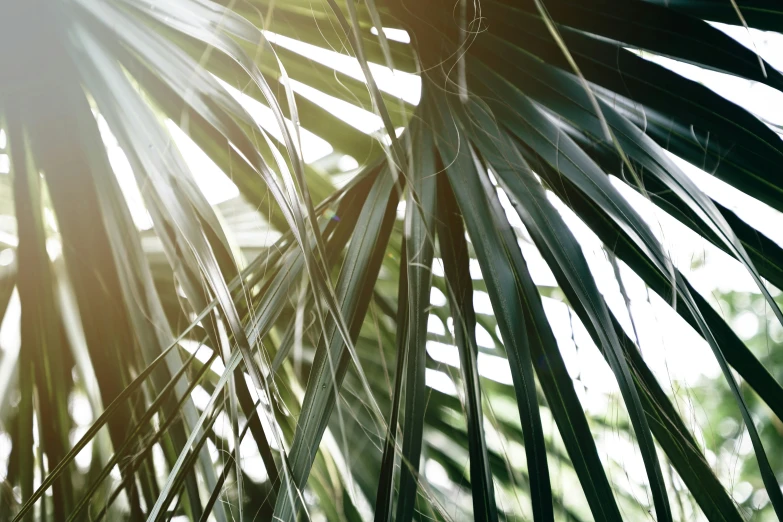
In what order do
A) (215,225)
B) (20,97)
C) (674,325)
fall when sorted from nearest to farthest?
(215,225) → (20,97) → (674,325)

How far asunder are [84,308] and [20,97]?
184 mm

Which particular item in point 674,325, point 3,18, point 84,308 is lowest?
point 674,325

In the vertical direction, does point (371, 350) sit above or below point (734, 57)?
below

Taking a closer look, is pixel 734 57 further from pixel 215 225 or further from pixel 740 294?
pixel 740 294

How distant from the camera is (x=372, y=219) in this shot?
0.36 meters

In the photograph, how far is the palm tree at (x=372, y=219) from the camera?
28 cm

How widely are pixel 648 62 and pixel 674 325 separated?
1.05ft

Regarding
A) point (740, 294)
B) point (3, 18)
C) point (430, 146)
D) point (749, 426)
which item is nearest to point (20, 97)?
point (3, 18)

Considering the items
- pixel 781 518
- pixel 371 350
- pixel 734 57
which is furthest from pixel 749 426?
pixel 371 350

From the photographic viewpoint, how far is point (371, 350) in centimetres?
60

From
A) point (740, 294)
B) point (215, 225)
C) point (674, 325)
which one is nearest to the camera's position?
point (215, 225)

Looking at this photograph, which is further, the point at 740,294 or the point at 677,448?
the point at 740,294

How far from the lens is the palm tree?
11.1 inches

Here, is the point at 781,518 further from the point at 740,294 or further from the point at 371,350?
the point at 740,294
